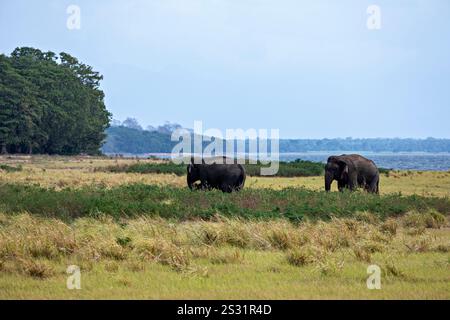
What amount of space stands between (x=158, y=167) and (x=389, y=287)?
1451 inches

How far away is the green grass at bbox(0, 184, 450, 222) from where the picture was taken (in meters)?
19.8

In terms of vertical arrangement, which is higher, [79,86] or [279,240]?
[79,86]

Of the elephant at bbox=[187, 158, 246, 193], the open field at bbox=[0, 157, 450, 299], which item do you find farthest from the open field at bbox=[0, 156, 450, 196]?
the open field at bbox=[0, 157, 450, 299]

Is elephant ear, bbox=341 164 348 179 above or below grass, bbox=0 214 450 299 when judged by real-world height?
above

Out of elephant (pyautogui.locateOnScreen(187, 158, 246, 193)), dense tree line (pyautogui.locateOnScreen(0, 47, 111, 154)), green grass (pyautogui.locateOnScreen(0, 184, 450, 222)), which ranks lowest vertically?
green grass (pyautogui.locateOnScreen(0, 184, 450, 222))

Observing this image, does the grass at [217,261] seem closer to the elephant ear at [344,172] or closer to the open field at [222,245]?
the open field at [222,245]

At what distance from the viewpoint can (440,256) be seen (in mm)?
13977

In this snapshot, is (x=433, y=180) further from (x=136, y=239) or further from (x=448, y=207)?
(x=136, y=239)

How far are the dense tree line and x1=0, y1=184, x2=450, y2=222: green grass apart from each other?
143ft

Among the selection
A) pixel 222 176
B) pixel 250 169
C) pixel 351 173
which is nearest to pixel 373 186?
pixel 351 173

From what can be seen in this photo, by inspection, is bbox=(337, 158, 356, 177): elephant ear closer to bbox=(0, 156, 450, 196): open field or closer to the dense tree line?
bbox=(0, 156, 450, 196): open field

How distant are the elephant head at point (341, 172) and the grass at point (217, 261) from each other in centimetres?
1111

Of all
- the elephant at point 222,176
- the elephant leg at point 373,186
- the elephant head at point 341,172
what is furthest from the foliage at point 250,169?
the elephant head at point 341,172
